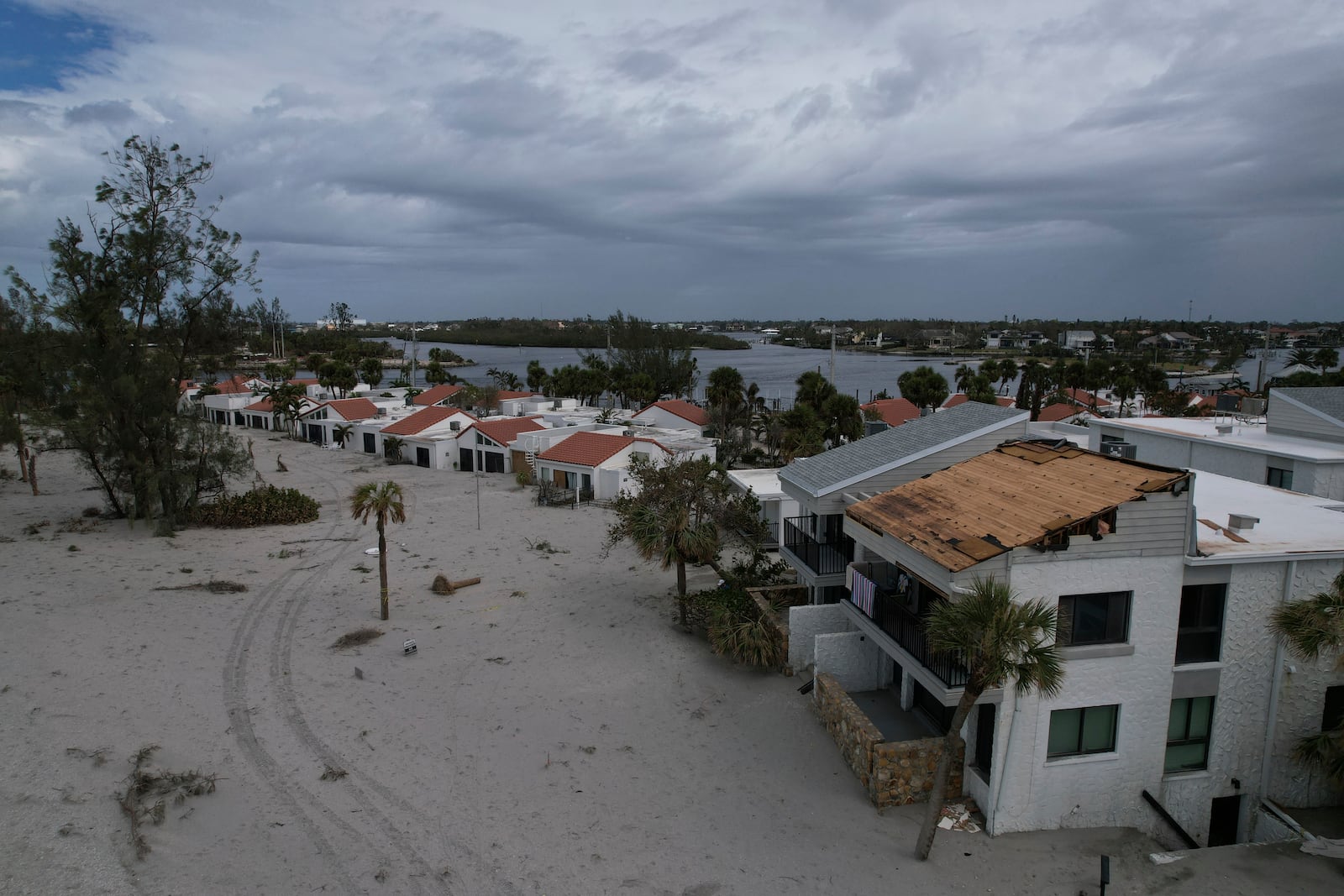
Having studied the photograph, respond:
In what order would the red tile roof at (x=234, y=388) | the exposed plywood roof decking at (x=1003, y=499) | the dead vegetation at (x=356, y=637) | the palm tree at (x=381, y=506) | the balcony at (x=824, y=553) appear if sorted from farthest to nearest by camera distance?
the red tile roof at (x=234, y=388), the palm tree at (x=381, y=506), the dead vegetation at (x=356, y=637), the balcony at (x=824, y=553), the exposed plywood roof decking at (x=1003, y=499)

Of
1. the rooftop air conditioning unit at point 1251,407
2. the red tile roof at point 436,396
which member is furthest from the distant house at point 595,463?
the red tile roof at point 436,396

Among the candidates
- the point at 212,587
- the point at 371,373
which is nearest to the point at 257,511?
the point at 212,587

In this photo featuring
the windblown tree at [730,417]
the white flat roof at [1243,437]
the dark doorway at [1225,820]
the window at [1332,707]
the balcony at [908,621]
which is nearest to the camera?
the balcony at [908,621]

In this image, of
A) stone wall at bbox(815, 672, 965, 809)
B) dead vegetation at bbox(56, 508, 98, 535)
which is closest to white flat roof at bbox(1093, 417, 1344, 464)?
stone wall at bbox(815, 672, 965, 809)

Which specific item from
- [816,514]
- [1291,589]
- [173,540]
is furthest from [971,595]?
[173,540]

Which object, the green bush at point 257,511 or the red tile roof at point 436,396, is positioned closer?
the green bush at point 257,511

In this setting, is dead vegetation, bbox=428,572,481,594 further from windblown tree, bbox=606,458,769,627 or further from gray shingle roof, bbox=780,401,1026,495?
gray shingle roof, bbox=780,401,1026,495

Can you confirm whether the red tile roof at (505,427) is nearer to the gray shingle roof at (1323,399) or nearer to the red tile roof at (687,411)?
the red tile roof at (687,411)

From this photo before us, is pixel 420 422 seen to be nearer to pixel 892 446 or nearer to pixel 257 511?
pixel 257 511
